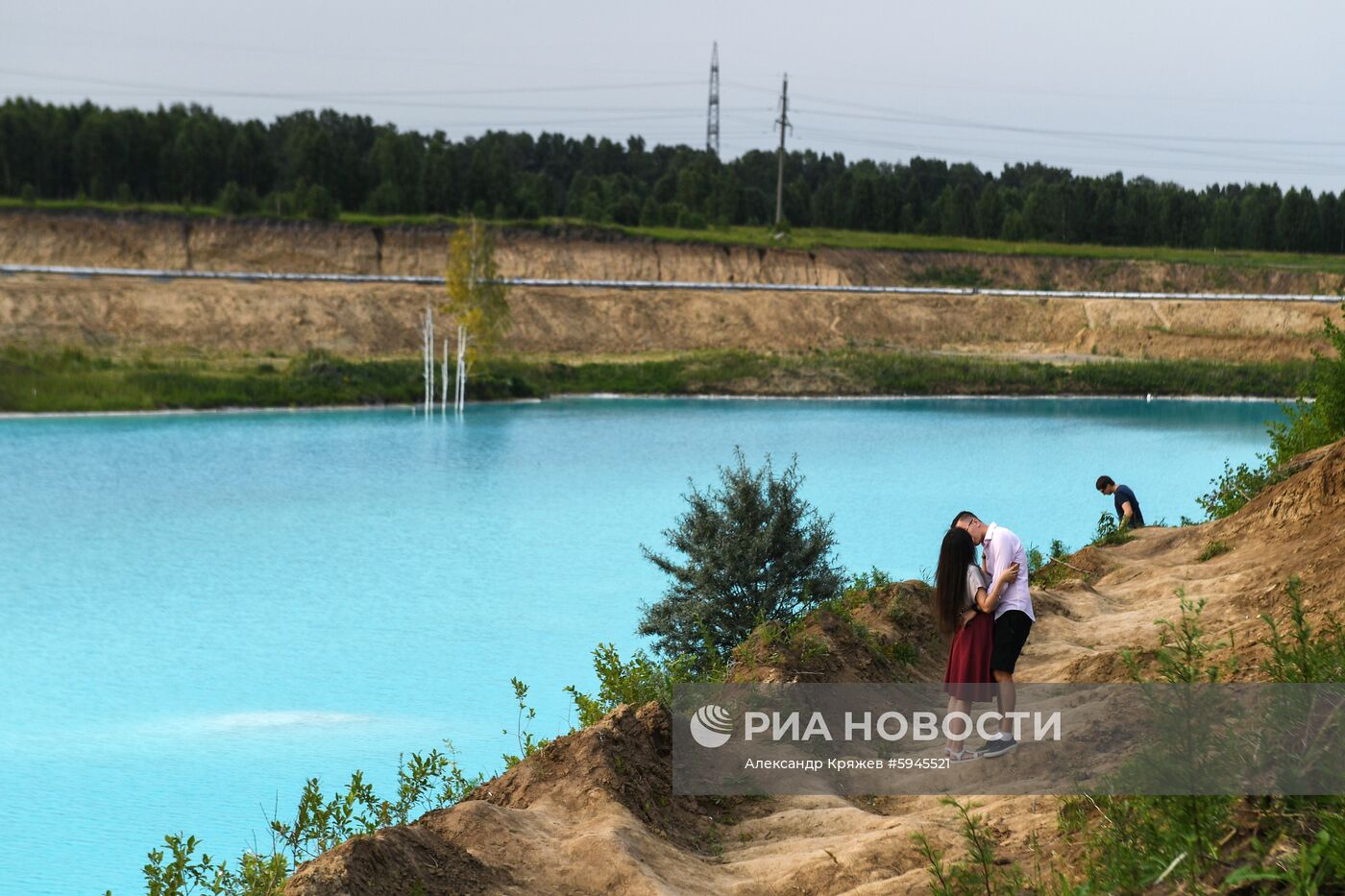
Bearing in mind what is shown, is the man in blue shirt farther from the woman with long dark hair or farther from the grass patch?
the woman with long dark hair

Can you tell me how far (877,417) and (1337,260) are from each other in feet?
161

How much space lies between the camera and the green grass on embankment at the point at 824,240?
7269cm

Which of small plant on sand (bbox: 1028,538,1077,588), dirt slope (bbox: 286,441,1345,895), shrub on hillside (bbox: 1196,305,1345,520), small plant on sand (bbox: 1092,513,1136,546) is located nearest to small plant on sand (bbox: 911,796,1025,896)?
dirt slope (bbox: 286,441,1345,895)

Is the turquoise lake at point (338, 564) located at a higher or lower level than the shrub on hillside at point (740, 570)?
lower

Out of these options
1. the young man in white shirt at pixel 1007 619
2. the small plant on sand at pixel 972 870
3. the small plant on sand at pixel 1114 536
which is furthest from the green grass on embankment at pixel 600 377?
the small plant on sand at pixel 972 870

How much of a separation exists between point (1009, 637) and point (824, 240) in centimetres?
7700

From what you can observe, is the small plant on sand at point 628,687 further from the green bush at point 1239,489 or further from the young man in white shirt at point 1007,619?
the green bush at point 1239,489

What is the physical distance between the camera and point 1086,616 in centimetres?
1237

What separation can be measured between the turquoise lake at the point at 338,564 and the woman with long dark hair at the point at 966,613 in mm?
6632

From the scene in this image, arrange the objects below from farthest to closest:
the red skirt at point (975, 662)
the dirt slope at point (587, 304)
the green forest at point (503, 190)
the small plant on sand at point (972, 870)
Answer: the green forest at point (503, 190), the dirt slope at point (587, 304), the red skirt at point (975, 662), the small plant on sand at point (972, 870)

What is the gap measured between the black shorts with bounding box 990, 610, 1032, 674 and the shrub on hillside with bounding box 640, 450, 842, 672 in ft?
15.5

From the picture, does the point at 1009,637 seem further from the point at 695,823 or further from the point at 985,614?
the point at 695,823

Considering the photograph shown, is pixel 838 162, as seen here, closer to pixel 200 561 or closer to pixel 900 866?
pixel 200 561

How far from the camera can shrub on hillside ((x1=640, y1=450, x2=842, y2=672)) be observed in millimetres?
13281
